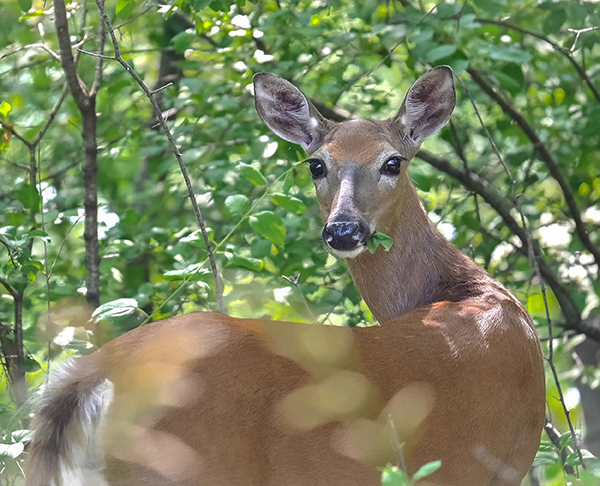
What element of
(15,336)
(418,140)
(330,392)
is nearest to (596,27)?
(418,140)

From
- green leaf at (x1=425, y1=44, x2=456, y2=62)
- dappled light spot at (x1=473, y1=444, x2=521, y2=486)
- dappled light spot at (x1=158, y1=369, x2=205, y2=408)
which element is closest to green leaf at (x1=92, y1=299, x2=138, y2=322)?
dappled light spot at (x1=158, y1=369, x2=205, y2=408)

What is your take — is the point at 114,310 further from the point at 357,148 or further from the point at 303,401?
the point at 357,148

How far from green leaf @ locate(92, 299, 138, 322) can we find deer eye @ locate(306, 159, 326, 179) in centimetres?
128

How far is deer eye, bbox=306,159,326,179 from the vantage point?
4.29m

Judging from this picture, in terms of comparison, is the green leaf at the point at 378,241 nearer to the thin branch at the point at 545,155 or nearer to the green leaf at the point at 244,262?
the green leaf at the point at 244,262

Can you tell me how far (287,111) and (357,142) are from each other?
67 cm

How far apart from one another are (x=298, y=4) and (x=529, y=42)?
103 inches

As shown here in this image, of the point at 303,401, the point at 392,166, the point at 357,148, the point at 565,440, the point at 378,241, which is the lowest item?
the point at 565,440

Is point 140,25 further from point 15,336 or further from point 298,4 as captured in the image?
point 15,336

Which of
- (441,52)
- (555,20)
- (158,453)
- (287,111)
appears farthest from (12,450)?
(555,20)

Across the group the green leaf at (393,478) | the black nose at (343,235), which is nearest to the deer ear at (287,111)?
the black nose at (343,235)

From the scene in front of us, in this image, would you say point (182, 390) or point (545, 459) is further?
point (545, 459)

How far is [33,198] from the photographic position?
4.62m

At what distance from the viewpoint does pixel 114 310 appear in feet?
12.2
